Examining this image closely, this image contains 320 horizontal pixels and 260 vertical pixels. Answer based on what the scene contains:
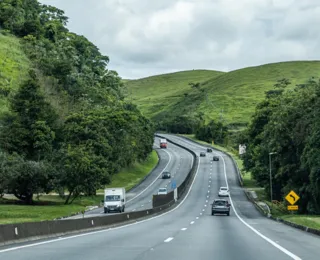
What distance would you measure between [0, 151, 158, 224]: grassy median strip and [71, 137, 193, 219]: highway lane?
195 centimetres

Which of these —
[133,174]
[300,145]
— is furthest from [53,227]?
[133,174]

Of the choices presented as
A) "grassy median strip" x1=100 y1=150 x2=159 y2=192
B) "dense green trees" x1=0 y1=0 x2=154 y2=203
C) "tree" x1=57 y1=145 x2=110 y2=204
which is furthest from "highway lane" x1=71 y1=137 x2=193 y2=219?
"dense green trees" x1=0 y1=0 x2=154 y2=203

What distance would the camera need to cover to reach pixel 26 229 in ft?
62.6

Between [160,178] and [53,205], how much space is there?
39.9m

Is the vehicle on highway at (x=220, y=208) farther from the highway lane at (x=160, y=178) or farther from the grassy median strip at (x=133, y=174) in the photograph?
the grassy median strip at (x=133, y=174)

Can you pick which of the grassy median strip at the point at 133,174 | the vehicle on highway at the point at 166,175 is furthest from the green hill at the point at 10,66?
the vehicle on highway at the point at 166,175

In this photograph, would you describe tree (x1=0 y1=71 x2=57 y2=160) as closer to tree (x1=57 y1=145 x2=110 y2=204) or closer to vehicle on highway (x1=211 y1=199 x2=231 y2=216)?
tree (x1=57 y1=145 x2=110 y2=204)

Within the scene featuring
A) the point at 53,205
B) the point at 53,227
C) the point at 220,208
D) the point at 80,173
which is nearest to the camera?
the point at 53,227

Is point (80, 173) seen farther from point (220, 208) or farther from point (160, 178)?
point (160, 178)

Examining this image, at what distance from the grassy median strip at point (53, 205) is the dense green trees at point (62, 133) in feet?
6.10

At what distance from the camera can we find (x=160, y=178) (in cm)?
10681

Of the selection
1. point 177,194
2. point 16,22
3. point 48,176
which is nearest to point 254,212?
point 177,194

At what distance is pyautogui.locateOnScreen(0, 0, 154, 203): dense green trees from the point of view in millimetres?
69138

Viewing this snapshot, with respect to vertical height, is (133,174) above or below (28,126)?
below
